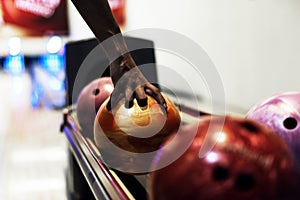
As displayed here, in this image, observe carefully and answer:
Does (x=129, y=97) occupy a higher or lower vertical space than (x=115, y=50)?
lower

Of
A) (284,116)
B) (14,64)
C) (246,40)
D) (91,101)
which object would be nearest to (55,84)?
(14,64)

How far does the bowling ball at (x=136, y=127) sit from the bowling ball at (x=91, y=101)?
0.40 m

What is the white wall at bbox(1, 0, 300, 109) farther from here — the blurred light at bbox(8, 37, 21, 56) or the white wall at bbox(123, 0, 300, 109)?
the blurred light at bbox(8, 37, 21, 56)

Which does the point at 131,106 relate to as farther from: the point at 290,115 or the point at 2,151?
the point at 2,151

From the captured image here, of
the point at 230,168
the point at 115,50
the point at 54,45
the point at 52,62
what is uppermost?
the point at 54,45

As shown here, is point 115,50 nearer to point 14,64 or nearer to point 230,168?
point 230,168

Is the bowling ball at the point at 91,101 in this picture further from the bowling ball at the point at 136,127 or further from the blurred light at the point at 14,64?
the blurred light at the point at 14,64

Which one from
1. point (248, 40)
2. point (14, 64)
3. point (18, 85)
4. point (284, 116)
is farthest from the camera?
point (14, 64)

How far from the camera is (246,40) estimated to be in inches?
105

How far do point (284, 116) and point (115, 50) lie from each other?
1.60 feet

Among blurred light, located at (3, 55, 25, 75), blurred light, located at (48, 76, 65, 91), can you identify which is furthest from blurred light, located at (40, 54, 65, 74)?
blurred light, located at (48, 76, 65, 91)

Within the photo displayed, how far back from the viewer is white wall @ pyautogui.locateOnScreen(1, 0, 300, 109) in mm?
2275

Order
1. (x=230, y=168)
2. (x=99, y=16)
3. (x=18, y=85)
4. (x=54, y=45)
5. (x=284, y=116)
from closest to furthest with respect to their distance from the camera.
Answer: (x=230, y=168) < (x=99, y=16) < (x=284, y=116) < (x=18, y=85) < (x=54, y=45)

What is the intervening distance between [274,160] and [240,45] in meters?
2.18
